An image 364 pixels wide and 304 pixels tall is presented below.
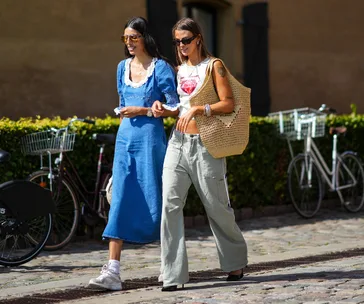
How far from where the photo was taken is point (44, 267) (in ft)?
28.3

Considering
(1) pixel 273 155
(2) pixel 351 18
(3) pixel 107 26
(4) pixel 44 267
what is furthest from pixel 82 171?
(2) pixel 351 18

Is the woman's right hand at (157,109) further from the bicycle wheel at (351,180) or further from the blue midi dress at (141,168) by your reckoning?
the bicycle wheel at (351,180)

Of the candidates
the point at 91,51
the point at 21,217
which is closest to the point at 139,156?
the point at 21,217

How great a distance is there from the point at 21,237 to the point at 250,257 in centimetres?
199

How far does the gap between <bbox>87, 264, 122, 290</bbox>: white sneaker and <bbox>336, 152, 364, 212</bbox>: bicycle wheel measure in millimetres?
6299

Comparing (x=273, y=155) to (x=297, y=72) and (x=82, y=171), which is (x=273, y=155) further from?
(x=297, y=72)

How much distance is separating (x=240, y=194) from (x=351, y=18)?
710 cm

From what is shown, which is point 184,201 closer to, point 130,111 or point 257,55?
point 130,111

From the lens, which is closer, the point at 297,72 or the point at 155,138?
the point at 155,138

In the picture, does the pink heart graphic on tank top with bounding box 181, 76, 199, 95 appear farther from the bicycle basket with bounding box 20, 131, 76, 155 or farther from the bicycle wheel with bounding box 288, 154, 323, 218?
the bicycle wheel with bounding box 288, 154, 323, 218

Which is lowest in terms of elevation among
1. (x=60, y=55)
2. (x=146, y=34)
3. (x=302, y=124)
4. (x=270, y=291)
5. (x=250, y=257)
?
(x=270, y=291)

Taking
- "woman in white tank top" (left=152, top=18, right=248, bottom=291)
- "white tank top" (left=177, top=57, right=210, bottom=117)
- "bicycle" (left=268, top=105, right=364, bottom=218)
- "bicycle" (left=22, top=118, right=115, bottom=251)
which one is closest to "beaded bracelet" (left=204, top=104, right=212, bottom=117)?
"woman in white tank top" (left=152, top=18, right=248, bottom=291)

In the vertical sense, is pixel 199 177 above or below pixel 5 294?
above

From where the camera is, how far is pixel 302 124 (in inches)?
499
